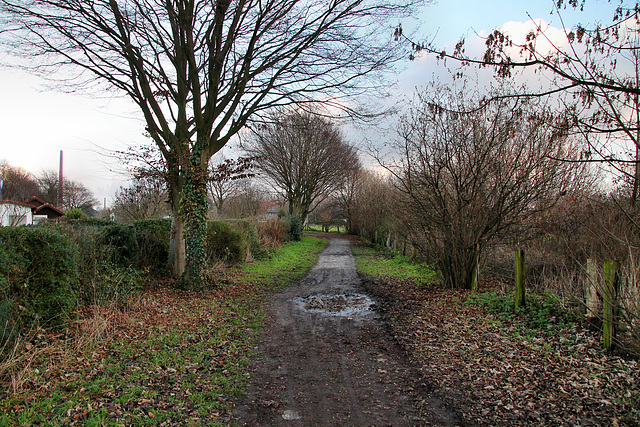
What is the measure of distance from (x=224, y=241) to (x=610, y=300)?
12.4 metres

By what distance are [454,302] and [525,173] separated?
337cm

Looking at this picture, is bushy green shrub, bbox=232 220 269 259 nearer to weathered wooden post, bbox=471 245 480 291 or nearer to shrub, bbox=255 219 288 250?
shrub, bbox=255 219 288 250

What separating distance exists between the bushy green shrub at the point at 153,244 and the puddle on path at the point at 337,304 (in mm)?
4856

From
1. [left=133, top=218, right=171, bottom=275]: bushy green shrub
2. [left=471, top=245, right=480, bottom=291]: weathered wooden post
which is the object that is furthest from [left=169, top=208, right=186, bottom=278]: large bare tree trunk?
[left=471, top=245, right=480, bottom=291]: weathered wooden post

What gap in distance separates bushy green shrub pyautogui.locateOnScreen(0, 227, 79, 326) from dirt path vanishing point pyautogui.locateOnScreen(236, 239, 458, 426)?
3163 millimetres

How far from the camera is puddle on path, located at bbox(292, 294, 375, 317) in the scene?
8203 mm

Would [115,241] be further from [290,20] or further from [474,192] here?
[474,192]

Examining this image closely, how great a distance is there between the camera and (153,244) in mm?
11891

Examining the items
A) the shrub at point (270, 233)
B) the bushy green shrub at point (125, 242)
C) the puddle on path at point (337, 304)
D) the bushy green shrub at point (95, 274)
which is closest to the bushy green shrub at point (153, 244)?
the bushy green shrub at point (125, 242)

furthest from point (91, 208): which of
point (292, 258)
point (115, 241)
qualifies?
point (115, 241)

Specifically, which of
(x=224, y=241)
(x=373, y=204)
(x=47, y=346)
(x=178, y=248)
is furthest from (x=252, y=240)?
(x=373, y=204)

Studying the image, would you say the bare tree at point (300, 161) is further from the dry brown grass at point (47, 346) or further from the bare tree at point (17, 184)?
the bare tree at point (17, 184)

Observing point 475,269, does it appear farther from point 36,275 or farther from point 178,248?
point 36,275

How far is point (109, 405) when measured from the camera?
385 cm
